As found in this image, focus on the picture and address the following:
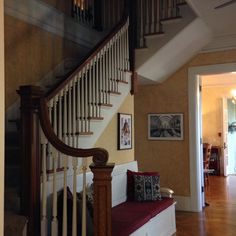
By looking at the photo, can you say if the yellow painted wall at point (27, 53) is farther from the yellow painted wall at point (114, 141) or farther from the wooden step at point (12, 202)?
the wooden step at point (12, 202)

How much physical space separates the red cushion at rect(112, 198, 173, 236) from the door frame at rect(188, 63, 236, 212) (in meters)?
1.41

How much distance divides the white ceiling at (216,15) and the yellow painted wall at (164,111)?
54 centimetres

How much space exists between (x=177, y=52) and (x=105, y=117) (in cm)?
194

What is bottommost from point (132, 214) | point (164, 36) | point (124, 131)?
point (132, 214)

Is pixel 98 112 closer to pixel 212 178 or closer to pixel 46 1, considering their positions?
pixel 46 1

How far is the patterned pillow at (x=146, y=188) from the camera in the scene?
14.6 feet

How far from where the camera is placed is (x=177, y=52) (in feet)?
17.6

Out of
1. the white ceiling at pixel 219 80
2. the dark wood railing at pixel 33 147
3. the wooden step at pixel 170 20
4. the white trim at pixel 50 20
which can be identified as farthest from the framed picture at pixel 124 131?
the white ceiling at pixel 219 80

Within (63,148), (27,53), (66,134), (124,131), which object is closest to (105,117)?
(124,131)

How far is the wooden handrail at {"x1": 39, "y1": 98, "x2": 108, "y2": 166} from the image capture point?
2.45m

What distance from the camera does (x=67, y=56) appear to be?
5.31 metres

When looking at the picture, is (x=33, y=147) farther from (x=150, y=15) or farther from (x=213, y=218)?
(x=213, y=218)

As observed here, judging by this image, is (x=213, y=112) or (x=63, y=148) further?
(x=213, y=112)

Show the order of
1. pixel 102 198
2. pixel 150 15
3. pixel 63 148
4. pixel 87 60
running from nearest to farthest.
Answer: pixel 102 198 < pixel 63 148 < pixel 87 60 < pixel 150 15
